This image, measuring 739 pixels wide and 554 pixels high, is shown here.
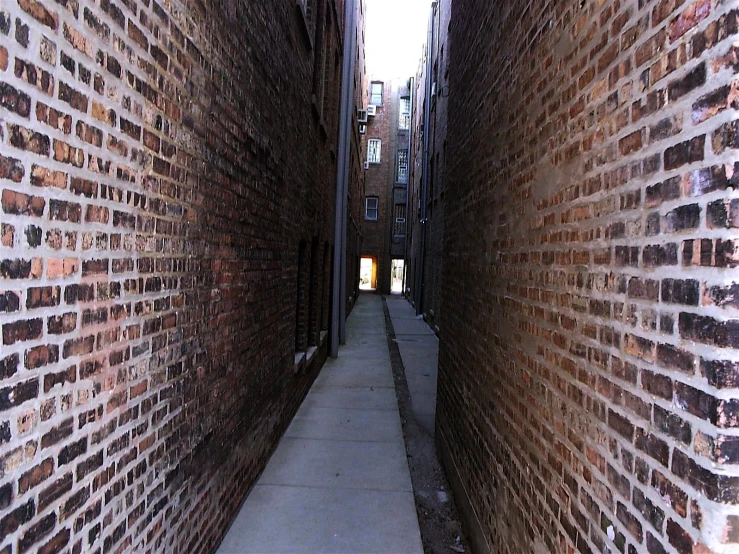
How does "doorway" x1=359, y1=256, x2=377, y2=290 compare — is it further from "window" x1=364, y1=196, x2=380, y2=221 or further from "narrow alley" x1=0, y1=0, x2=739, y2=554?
"narrow alley" x1=0, y1=0, x2=739, y2=554

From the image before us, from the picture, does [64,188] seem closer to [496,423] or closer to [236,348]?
[236,348]

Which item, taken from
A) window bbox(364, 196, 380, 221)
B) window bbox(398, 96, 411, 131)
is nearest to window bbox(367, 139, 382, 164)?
window bbox(398, 96, 411, 131)

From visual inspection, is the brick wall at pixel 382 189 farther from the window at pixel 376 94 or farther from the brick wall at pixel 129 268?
the brick wall at pixel 129 268

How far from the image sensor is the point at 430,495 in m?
4.65

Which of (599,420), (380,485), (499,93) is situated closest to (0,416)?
(599,420)

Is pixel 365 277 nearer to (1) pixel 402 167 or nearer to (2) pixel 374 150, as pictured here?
(1) pixel 402 167

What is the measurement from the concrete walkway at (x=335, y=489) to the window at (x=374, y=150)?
984 inches

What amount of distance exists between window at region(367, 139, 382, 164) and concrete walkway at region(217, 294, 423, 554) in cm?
2498

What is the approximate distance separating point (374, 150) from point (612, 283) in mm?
30135

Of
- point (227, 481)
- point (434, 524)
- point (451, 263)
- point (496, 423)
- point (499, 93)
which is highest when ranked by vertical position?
point (499, 93)

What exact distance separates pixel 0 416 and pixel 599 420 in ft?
6.41

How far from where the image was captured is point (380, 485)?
4543 millimetres

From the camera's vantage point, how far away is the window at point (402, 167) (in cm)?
3097

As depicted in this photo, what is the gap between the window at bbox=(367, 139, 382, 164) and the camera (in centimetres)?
3077
